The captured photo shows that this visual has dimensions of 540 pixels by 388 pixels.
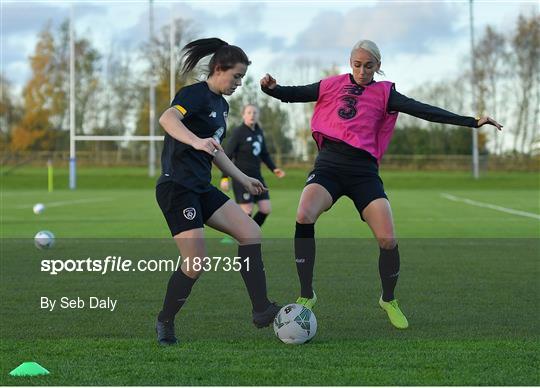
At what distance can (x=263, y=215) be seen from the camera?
14.9 meters

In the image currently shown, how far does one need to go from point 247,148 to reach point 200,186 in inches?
327

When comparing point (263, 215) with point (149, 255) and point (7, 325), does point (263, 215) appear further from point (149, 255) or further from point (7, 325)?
point (7, 325)

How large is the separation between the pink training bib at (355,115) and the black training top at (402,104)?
6 centimetres

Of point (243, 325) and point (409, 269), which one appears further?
point (409, 269)

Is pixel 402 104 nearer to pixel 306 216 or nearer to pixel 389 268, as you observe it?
pixel 306 216

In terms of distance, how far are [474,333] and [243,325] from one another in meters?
1.69

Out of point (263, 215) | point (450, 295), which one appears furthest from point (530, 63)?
point (450, 295)

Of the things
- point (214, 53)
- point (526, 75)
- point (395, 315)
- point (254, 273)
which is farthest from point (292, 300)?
point (526, 75)

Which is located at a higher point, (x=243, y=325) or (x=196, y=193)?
(x=196, y=193)

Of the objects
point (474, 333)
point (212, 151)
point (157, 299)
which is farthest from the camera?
point (157, 299)

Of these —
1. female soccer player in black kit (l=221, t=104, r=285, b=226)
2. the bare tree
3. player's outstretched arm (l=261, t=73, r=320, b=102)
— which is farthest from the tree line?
player's outstretched arm (l=261, t=73, r=320, b=102)

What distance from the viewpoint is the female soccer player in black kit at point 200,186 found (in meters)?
6.33

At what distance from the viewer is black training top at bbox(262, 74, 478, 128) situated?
283 inches

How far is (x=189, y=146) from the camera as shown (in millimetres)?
6359
